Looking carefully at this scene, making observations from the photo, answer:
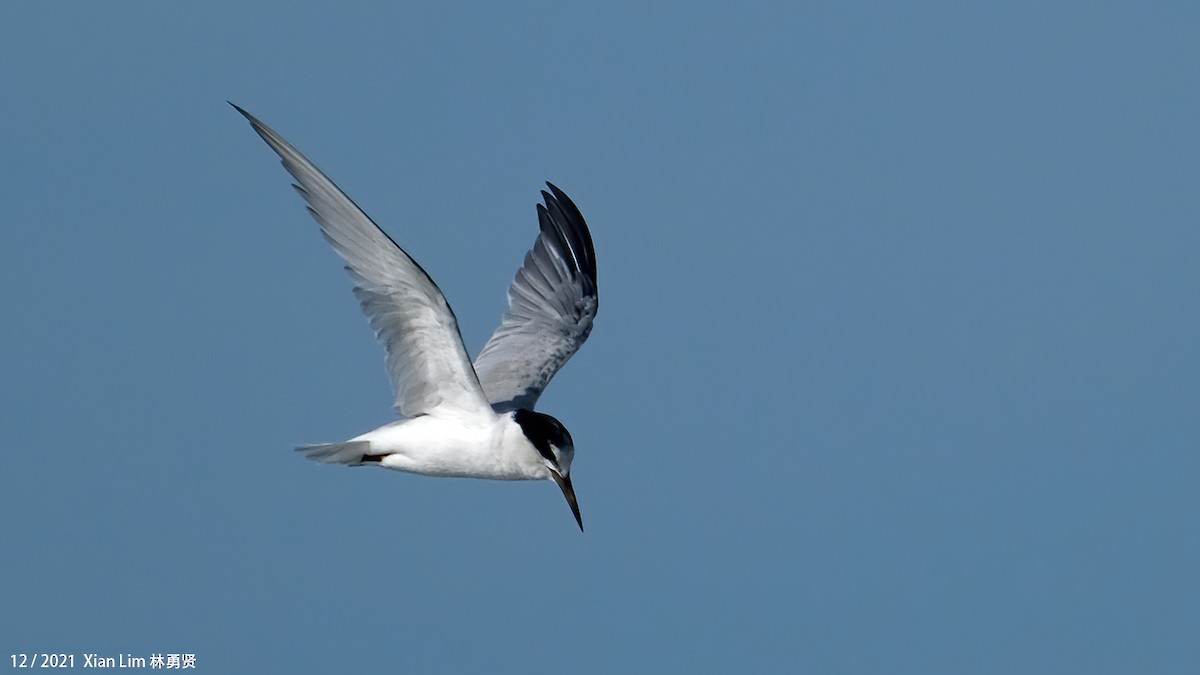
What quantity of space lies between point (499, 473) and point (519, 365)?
2452 mm

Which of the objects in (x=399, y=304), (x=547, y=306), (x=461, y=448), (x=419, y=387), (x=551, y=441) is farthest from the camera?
(x=547, y=306)

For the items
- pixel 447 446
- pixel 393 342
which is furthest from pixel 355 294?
pixel 447 446

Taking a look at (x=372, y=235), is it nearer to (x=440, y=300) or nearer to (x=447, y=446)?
(x=440, y=300)

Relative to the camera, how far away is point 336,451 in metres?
12.7

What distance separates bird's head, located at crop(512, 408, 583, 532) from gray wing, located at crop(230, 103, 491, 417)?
40 centimetres

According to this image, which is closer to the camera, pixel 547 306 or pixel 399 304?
pixel 399 304

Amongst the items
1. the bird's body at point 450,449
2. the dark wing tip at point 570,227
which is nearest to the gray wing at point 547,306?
the dark wing tip at point 570,227

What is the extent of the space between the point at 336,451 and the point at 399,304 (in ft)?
4.32

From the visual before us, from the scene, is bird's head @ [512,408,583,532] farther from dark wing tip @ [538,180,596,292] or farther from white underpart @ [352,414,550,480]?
dark wing tip @ [538,180,596,292]

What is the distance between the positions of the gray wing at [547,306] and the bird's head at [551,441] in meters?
2.13

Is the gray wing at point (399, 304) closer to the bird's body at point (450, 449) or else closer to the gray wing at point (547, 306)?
the bird's body at point (450, 449)

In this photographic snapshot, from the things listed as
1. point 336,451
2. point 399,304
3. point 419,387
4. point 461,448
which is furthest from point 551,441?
point 336,451

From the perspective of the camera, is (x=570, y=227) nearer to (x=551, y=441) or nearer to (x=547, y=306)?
(x=547, y=306)

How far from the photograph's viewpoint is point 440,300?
39.1 feet
